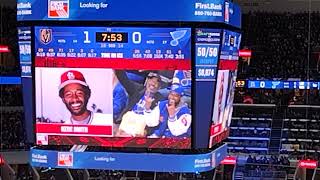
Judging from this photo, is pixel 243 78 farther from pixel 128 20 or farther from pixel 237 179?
pixel 128 20

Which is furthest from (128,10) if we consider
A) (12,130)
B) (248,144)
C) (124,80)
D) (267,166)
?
(248,144)

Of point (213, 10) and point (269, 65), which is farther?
point (269, 65)

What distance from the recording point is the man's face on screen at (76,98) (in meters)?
8.77

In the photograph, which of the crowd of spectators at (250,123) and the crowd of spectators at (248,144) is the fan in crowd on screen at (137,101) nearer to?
the crowd of spectators at (248,144)

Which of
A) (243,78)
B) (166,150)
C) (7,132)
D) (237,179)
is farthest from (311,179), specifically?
(166,150)

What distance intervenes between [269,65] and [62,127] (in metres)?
16.6

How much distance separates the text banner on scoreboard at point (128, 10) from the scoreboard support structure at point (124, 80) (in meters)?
0.01

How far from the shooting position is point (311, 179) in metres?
21.9

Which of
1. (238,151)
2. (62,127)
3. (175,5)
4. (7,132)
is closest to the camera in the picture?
(175,5)

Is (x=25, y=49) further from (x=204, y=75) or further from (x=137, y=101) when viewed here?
(x=204, y=75)

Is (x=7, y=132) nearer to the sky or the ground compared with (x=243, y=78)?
nearer to the ground

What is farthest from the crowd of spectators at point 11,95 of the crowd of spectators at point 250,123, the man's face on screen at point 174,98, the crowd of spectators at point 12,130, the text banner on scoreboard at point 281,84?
the man's face on screen at point 174,98

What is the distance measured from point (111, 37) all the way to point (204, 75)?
4.41ft

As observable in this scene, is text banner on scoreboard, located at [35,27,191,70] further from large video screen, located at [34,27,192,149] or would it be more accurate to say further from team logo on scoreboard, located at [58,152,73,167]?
team logo on scoreboard, located at [58,152,73,167]
